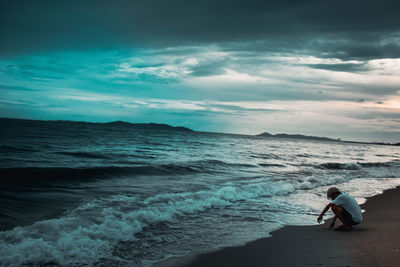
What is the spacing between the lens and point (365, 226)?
7.21 meters

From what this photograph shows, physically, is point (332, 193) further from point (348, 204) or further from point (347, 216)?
point (347, 216)

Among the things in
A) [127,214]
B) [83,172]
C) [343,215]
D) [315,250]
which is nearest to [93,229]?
[127,214]

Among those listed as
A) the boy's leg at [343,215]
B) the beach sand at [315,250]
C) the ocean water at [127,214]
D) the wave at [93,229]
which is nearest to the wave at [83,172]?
the ocean water at [127,214]

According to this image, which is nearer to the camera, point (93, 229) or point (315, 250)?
point (315, 250)

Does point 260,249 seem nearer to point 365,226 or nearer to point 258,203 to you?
point 365,226

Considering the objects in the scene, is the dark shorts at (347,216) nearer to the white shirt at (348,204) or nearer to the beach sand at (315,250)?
the white shirt at (348,204)

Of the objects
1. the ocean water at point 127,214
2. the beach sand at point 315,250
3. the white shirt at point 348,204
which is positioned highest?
the white shirt at point 348,204

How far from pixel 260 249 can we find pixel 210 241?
3.60 ft

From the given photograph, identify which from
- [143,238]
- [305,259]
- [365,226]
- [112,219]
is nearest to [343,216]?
[365,226]

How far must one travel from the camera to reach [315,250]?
5.28 metres

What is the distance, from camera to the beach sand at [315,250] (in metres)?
4.64

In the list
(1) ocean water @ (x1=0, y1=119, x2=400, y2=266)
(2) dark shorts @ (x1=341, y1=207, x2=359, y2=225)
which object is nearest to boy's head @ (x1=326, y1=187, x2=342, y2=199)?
(2) dark shorts @ (x1=341, y1=207, x2=359, y2=225)

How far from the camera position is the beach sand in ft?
15.2

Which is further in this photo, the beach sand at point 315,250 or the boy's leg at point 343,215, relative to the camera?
the boy's leg at point 343,215
